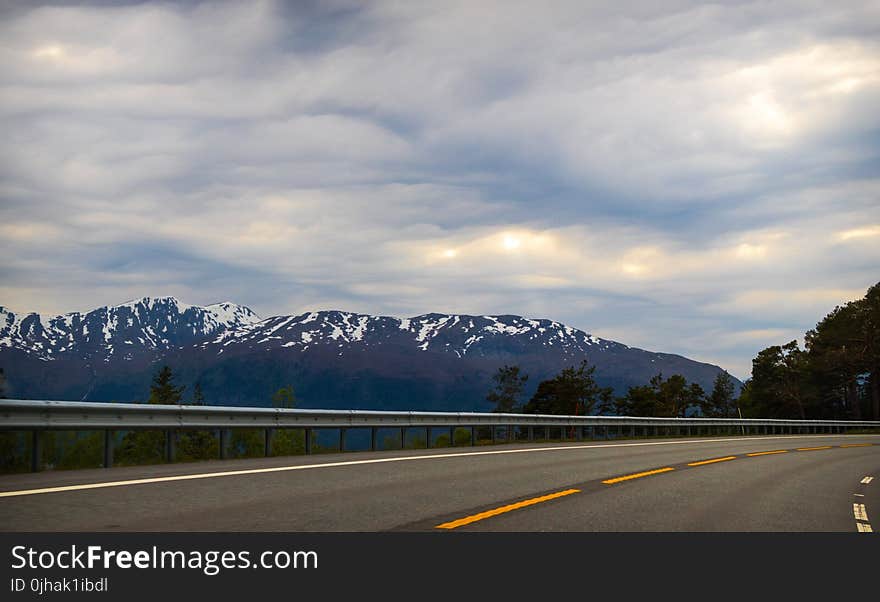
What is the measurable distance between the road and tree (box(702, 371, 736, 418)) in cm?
14655

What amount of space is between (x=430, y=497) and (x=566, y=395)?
405ft

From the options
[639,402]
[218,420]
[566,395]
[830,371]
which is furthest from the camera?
[639,402]

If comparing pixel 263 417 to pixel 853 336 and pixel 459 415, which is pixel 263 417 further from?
pixel 853 336

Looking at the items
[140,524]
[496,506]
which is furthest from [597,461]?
[140,524]

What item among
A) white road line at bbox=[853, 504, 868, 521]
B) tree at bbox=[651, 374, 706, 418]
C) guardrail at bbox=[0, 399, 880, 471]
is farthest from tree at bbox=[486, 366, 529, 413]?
white road line at bbox=[853, 504, 868, 521]

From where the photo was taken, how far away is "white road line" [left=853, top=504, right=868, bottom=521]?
10.2 meters

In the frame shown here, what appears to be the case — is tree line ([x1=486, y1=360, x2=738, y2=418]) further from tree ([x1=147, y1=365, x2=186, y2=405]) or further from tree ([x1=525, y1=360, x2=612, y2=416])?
tree ([x1=147, y1=365, x2=186, y2=405])

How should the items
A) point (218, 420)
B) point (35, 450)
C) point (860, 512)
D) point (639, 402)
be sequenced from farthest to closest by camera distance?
point (639, 402), point (218, 420), point (35, 450), point (860, 512)

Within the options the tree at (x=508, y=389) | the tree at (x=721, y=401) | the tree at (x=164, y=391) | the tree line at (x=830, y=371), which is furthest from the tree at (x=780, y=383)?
the tree at (x=164, y=391)

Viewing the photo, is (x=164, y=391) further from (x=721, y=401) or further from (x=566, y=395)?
(x=721, y=401)

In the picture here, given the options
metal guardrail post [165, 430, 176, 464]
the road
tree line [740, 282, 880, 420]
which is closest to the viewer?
the road

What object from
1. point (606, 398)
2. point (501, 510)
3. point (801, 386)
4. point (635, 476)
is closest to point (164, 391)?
point (606, 398)

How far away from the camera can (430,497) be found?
1043 cm

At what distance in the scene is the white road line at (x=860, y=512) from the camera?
33.4 feet
